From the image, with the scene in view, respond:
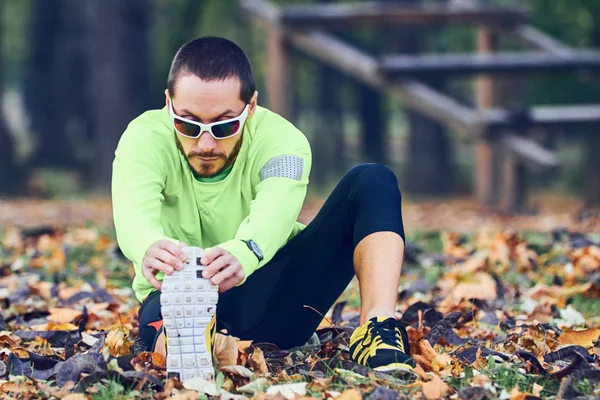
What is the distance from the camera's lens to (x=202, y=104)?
3.08 meters

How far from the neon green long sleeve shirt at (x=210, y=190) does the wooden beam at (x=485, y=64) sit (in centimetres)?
471

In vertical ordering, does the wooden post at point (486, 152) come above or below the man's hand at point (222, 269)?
below

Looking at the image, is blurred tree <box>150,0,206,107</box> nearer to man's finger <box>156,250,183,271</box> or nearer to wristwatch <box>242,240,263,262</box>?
wristwatch <box>242,240,263,262</box>

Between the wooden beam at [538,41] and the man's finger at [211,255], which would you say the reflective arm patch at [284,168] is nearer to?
the man's finger at [211,255]

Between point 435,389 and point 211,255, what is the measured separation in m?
0.75

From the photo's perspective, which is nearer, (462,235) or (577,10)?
(462,235)

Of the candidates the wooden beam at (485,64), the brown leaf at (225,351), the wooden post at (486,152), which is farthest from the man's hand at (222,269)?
the wooden post at (486,152)

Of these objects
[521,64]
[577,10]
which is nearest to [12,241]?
[521,64]

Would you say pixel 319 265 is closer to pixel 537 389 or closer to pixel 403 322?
pixel 403 322

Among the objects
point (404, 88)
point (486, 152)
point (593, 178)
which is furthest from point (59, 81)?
point (593, 178)

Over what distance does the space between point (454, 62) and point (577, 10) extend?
6.33 meters

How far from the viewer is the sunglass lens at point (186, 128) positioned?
3102 millimetres

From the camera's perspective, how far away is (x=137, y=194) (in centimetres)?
307

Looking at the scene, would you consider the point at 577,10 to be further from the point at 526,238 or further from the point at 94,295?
the point at 94,295
